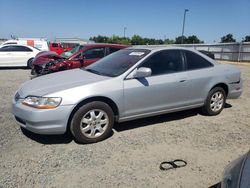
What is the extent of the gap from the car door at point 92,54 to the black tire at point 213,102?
15.6 ft

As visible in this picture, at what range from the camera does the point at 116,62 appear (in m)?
5.18

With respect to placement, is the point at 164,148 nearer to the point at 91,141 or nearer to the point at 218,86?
the point at 91,141

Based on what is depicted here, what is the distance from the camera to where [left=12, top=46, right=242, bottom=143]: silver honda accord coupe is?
4.06m

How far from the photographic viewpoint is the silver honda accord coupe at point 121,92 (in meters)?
4.06

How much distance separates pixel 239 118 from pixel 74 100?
12.3ft

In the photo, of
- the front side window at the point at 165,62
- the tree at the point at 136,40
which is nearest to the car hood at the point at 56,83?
the front side window at the point at 165,62

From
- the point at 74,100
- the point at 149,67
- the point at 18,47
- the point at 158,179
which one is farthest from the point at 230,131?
the point at 18,47

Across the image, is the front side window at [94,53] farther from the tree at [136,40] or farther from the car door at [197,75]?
the tree at [136,40]

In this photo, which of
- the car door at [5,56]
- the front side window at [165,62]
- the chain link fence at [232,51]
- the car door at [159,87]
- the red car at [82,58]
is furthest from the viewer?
the chain link fence at [232,51]

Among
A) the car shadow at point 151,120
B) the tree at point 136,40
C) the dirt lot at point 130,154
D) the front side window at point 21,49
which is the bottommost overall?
the dirt lot at point 130,154

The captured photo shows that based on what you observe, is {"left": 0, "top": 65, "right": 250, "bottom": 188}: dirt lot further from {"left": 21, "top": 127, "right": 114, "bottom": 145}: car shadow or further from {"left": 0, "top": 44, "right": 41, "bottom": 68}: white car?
{"left": 0, "top": 44, "right": 41, "bottom": 68}: white car

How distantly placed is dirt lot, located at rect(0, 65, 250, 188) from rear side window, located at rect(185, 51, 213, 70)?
1113 millimetres

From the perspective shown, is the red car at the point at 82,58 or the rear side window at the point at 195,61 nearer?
the rear side window at the point at 195,61

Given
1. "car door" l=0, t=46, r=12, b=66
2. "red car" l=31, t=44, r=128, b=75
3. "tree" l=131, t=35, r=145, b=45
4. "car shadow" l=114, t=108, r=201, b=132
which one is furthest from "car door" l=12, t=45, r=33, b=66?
"tree" l=131, t=35, r=145, b=45
